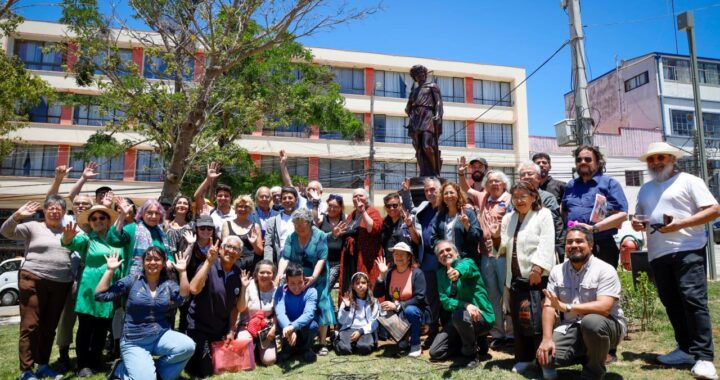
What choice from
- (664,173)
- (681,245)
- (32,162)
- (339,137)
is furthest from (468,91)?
(681,245)

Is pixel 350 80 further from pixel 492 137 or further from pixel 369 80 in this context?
pixel 492 137

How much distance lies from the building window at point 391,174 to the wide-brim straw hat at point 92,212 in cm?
2692

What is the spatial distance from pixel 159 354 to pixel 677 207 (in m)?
4.98

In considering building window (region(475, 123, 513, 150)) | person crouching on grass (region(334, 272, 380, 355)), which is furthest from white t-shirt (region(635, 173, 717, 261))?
building window (region(475, 123, 513, 150))

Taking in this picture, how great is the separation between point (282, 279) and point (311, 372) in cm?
118

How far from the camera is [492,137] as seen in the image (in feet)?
114

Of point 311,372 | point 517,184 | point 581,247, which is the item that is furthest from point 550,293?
point 311,372

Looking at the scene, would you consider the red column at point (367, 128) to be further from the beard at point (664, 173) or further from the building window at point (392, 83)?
the beard at point (664, 173)

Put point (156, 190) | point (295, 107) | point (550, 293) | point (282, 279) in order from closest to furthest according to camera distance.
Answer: point (550, 293) → point (282, 279) → point (295, 107) → point (156, 190)

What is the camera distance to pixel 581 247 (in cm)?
413

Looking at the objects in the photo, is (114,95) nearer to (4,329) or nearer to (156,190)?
(4,329)

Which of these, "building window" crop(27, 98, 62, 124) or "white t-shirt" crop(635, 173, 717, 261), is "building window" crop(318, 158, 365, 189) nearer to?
"building window" crop(27, 98, 62, 124)

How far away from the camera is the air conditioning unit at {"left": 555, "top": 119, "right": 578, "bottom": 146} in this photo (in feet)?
36.2

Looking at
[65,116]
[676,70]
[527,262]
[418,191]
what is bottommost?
[527,262]
